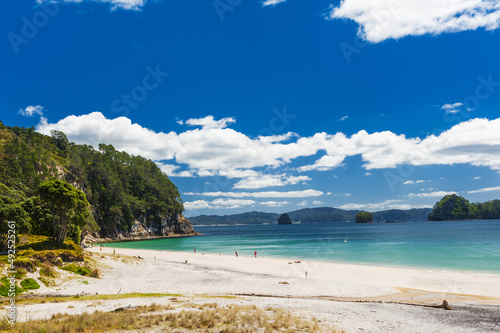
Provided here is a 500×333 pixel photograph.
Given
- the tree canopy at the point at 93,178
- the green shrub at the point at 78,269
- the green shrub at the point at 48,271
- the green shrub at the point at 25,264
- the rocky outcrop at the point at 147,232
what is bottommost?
the rocky outcrop at the point at 147,232

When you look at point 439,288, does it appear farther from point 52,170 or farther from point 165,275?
point 52,170

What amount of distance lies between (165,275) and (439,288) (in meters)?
28.4

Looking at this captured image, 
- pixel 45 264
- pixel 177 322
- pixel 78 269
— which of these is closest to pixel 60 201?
pixel 78 269

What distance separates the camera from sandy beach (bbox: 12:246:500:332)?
16.9m

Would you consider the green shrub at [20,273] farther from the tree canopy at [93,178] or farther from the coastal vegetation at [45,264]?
the tree canopy at [93,178]

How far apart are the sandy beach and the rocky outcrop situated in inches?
3009

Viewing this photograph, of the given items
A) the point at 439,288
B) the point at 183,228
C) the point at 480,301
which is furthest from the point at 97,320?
the point at 183,228

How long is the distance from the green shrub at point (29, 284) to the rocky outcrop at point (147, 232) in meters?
78.8

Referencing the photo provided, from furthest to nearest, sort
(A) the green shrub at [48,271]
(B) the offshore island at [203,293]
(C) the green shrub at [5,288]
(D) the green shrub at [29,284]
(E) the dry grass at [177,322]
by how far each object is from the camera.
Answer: (A) the green shrub at [48,271], (D) the green shrub at [29,284], (C) the green shrub at [5,288], (B) the offshore island at [203,293], (E) the dry grass at [177,322]

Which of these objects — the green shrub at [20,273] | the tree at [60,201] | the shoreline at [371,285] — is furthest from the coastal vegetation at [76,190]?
the shoreline at [371,285]

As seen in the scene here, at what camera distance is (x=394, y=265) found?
4547 cm

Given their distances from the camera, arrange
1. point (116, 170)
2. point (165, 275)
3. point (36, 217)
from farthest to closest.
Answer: point (116, 170)
point (36, 217)
point (165, 275)

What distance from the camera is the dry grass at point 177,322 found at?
44.2 ft

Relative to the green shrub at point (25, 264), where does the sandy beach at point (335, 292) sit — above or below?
below
